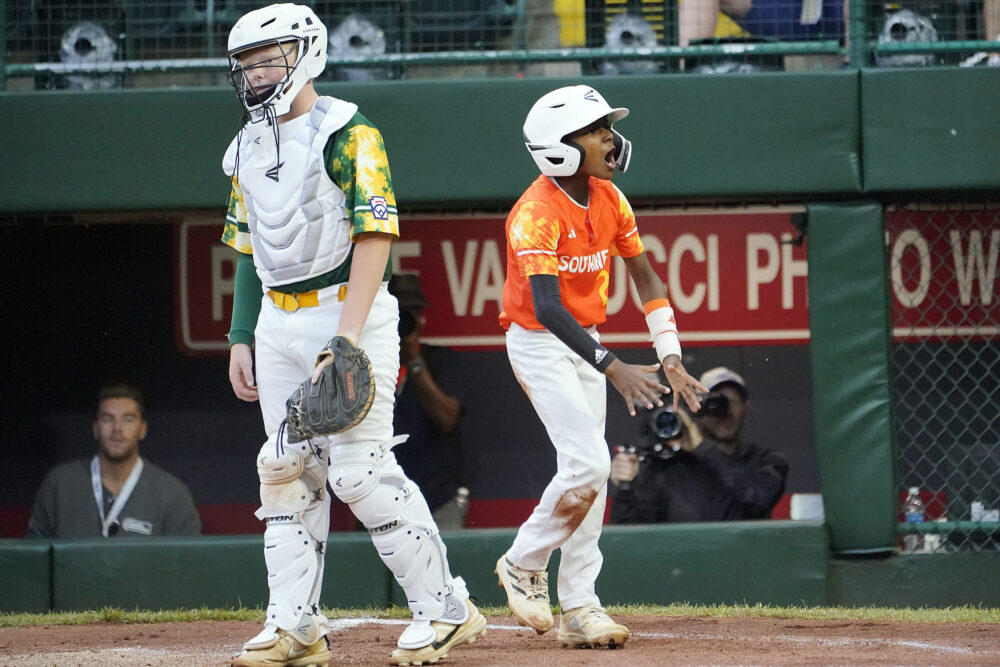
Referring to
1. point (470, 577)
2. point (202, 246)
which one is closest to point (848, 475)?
point (470, 577)

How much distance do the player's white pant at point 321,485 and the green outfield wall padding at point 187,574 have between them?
6.39ft

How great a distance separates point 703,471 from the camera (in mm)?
6281

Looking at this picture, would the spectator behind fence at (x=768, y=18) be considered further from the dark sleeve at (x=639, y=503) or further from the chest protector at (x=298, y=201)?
the chest protector at (x=298, y=201)

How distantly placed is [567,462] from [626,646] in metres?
0.61

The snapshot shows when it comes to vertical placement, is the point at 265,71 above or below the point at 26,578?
above

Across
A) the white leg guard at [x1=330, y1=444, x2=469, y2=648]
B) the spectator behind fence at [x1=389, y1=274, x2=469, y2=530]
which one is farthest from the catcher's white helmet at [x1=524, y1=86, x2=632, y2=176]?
the spectator behind fence at [x1=389, y1=274, x2=469, y2=530]

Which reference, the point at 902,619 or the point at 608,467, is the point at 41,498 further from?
the point at 902,619

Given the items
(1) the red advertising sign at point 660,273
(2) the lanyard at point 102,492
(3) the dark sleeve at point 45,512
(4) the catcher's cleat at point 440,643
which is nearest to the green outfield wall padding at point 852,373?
(1) the red advertising sign at point 660,273

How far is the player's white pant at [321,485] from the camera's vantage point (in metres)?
3.69

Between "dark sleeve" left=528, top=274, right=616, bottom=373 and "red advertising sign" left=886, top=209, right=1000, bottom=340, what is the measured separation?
11.0ft

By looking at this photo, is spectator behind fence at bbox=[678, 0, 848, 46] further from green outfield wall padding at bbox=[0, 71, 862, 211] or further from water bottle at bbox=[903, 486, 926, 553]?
water bottle at bbox=[903, 486, 926, 553]

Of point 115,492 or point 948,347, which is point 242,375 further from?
point 948,347

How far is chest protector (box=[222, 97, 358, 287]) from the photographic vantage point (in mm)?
3719

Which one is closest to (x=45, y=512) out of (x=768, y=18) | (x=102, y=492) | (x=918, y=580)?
(x=102, y=492)
